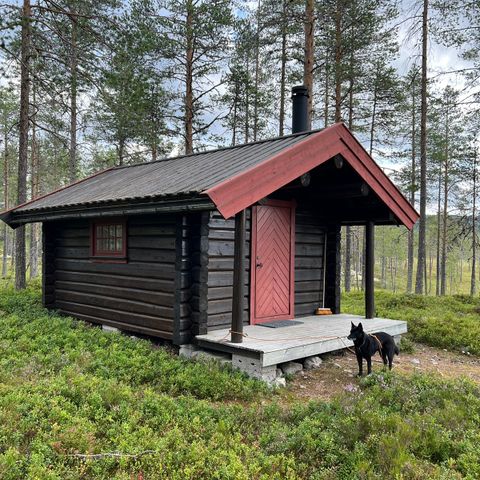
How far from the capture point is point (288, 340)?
250 inches

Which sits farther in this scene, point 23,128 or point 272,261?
point 23,128

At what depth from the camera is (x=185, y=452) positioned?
138 inches

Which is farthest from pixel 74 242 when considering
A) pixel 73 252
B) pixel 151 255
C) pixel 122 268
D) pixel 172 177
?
pixel 172 177

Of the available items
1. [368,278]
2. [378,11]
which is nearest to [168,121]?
[378,11]

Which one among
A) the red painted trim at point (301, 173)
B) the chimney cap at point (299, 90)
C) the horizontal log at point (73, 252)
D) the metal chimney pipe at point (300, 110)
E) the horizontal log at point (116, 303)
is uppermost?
the chimney cap at point (299, 90)

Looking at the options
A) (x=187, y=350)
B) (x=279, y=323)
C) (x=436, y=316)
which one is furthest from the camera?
(x=436, y=316)

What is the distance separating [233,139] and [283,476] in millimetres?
19138

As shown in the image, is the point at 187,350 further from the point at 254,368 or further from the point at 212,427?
the point at 212,427

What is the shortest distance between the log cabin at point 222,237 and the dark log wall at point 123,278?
25 millimetres

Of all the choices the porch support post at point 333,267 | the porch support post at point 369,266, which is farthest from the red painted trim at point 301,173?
the porch support post at point 333,267

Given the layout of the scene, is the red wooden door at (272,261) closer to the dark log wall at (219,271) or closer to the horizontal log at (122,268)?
the dark log wall at (219,271)

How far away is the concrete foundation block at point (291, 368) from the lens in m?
6.36

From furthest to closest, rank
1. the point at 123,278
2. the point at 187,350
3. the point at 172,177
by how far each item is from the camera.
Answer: the point at 123,278
the point at 172,177
the point at 187,350

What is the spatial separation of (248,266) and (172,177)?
212 cm
